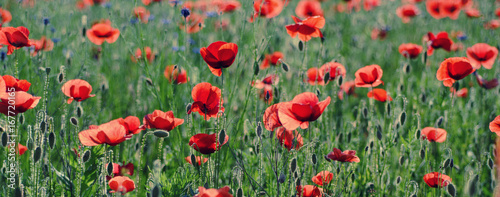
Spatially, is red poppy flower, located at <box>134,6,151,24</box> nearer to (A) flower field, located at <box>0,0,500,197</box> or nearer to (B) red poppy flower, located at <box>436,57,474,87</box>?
(A) flower field, located at <box>0,0,500,197</box>

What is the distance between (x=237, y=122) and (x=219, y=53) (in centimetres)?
64

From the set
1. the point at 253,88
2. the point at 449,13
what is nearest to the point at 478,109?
the point at 449,13

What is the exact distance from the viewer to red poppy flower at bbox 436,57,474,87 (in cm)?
168

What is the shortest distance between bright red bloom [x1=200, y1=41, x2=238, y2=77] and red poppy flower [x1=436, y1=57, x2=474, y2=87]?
92cm

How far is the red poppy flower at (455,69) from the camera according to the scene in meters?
1.68

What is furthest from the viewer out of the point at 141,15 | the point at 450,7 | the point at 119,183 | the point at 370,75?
the point at 450,7

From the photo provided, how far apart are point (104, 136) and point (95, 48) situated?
2342mm

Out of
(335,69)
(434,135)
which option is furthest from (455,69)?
(335,69)

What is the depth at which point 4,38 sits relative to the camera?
1.64m

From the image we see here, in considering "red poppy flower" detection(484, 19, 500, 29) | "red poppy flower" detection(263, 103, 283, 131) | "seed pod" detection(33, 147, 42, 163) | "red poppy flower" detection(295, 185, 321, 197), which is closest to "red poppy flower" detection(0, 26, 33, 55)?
"seed pod" detection(33, 147, 42, 163)

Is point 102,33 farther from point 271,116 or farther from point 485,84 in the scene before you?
point 485,84

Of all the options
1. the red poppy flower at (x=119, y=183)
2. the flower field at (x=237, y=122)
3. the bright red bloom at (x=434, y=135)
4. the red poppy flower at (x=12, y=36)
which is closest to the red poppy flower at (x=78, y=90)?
the flower field at (x=237, y=122)

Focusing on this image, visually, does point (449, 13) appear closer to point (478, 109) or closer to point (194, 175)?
point (478, 109)

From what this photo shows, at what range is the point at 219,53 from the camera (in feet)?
4.51
